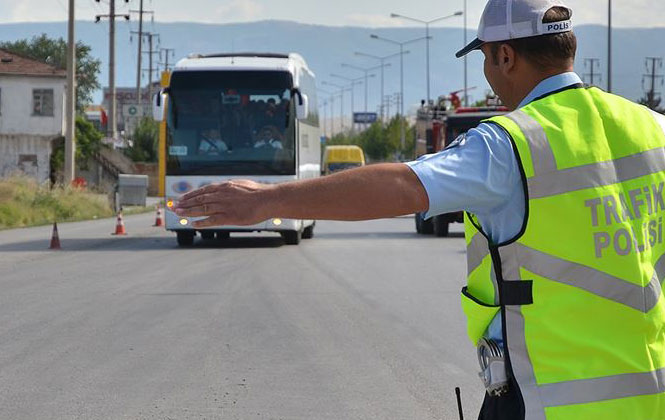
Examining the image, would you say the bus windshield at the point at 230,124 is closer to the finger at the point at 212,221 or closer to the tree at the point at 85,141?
the finger at the point at 212,221

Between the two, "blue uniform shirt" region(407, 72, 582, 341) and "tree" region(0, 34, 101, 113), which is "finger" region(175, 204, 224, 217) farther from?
"tree" region(0, 34, 101, 113)

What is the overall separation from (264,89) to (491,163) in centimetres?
2229

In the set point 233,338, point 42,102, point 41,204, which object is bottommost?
point 233,338

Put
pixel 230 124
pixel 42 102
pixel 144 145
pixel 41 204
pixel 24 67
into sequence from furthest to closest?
pixel 144 145
pixel 24 67
pixel 42 102
pixel 41 204
pixel 230 124

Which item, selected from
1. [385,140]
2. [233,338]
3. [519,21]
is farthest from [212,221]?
[385,140]

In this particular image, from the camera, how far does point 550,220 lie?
9.99 ft

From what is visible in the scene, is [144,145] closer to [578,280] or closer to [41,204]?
[41,204]

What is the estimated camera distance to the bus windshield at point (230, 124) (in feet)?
81.2

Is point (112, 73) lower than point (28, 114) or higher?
higher

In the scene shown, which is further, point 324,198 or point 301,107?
point 301,107

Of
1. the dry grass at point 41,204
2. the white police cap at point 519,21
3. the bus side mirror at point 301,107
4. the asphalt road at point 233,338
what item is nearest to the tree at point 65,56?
the dry grass at point 41,204

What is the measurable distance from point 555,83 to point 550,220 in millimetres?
Result: 429

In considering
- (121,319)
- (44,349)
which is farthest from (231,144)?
(44,349)

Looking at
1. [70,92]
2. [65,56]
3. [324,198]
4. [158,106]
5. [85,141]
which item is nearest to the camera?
[324,198]
